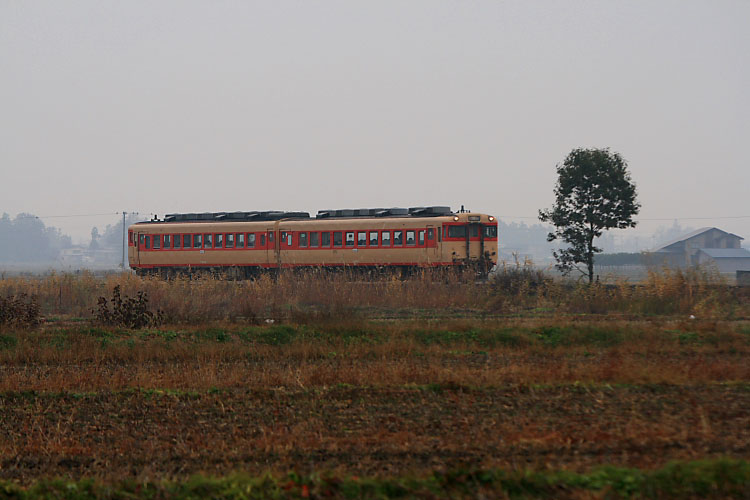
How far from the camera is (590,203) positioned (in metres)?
31.1

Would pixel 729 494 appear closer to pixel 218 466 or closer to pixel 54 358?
pixel 218 466

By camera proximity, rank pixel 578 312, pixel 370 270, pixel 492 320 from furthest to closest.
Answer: pixel 370 270 < pixel 578 312 < pixel 492 320

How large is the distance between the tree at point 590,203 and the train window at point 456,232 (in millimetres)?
4660

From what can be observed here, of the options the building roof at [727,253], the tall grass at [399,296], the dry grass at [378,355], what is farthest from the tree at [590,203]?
the building roof at [727,253]

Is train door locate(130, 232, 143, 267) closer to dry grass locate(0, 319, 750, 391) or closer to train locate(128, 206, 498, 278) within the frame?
train locate(128, 206, 498, 278)

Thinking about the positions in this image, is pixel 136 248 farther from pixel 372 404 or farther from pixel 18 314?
pixel 372 404

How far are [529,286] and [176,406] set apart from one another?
63.1 ft

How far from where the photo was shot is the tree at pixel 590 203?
101 feet

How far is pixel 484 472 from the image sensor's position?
7039mm

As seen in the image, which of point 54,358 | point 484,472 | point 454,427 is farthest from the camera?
point 54,358

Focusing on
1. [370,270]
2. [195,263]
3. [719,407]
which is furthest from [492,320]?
[195,263]

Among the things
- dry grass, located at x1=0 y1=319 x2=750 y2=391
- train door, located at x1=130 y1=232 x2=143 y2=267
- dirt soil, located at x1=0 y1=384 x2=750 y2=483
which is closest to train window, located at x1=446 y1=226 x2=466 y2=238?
dry grass, located at x1=0 y1=319 x2=750 y2=391

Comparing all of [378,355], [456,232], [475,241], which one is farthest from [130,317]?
[475,241]

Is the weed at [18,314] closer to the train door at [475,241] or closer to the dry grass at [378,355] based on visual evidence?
the dry grass at [378,355]
